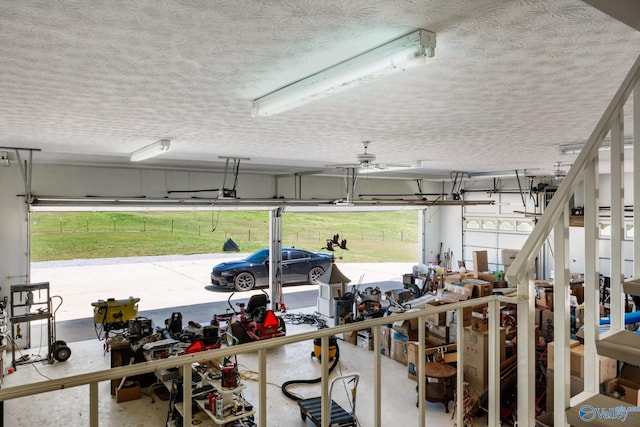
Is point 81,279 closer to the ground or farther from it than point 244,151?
closer to the ground

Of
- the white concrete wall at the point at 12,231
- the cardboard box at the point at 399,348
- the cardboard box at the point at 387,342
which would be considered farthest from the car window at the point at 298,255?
the white concrete wall at the point at 12,231

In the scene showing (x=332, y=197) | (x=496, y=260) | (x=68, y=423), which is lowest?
(x=68, y=423)

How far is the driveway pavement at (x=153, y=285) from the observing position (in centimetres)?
944

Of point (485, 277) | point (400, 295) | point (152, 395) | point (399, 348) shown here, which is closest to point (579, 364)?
point (399, 348)

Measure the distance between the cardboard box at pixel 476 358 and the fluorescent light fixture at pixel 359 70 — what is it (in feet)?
11.7

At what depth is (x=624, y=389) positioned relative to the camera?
4.05 metres

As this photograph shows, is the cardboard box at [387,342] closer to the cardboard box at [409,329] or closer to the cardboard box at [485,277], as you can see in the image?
the cardboard box at [409,329]

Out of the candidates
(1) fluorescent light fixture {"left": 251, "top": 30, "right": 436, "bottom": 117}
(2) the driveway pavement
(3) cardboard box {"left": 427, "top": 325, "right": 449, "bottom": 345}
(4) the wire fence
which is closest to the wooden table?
(3) cardboard box {"left": 427, "top": 325, "right": 449, "bottom": 345}

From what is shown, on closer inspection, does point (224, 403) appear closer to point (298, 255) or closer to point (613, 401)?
point (613, 401)

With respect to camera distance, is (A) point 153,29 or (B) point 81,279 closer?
(A) point 153,29

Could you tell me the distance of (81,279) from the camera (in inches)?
508

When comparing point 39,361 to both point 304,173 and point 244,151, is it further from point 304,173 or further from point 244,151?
point 304,173

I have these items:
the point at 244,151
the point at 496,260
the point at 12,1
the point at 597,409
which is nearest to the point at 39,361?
the point at 244,151

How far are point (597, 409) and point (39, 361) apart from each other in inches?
296
